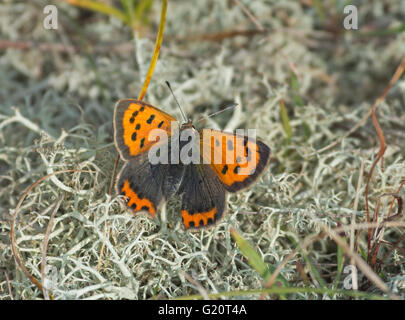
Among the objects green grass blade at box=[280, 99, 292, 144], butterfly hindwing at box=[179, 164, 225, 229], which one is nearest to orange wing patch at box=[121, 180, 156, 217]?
butterfly hindwing at box=[179, 164, 225, 229]

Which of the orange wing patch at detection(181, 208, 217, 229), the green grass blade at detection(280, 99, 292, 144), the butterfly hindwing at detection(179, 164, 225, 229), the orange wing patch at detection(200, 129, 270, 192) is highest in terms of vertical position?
the green grass blade at detection(280, 99, 292, 144)

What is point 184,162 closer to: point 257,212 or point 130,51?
point 257,212

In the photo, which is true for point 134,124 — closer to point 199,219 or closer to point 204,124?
point 199,219

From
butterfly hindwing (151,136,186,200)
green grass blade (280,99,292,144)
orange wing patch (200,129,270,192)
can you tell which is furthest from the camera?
green grass blade (280,99,292,144)

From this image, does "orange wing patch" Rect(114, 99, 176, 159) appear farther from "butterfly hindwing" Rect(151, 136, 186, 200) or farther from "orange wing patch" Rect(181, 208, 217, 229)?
"orange wing patch" Rect(181, 208, 217, 229)

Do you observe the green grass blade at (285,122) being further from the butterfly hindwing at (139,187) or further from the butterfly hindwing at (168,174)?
the butterfly hindwing at (139,187)

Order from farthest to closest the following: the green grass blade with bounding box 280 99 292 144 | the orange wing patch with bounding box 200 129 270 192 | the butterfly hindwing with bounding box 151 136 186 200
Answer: the green grass blade with bounding box 280 99 292 144 < the butterfly hindwing with bounding box 151 136 186 200 < the orange wing patch with bounding box 200 129 270 192

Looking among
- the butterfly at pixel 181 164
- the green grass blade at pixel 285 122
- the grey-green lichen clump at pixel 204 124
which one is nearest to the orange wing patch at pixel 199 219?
the butterfly at pixel 181 164
